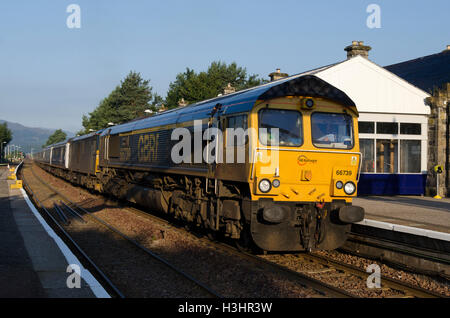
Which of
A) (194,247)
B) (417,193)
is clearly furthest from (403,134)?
(194,247)

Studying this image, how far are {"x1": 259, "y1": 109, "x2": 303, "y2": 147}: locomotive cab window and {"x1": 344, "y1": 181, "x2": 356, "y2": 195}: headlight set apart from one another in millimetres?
1348

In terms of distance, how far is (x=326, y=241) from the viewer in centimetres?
916

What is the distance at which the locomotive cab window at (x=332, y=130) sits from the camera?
9336mm

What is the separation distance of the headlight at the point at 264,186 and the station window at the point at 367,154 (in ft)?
41.7

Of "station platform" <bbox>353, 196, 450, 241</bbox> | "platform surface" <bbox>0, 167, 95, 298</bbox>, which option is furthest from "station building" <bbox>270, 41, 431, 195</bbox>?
"platform surface" <bbox>0, 167, 95, 298</bbox>

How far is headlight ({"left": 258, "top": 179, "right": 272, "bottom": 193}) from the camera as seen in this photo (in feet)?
28.5

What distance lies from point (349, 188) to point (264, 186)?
1960mm

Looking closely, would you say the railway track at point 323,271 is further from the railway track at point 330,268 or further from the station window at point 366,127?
the station window at point 366,127

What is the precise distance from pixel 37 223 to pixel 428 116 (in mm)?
17206

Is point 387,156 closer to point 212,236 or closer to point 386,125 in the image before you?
point 386,125

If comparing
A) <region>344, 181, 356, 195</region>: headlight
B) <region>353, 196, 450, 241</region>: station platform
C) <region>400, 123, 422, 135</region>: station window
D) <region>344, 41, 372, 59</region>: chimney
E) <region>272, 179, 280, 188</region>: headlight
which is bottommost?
<region>353, 196, 450, 241</region>: station platform

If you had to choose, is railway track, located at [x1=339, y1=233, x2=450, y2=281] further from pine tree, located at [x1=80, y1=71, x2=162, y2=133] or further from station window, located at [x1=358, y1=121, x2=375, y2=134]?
pine tree, located at [x1=80, y1=71, x2=162, y2=133]

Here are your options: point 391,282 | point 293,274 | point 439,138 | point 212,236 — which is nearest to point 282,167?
point 293,274

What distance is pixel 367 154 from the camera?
806 inches
